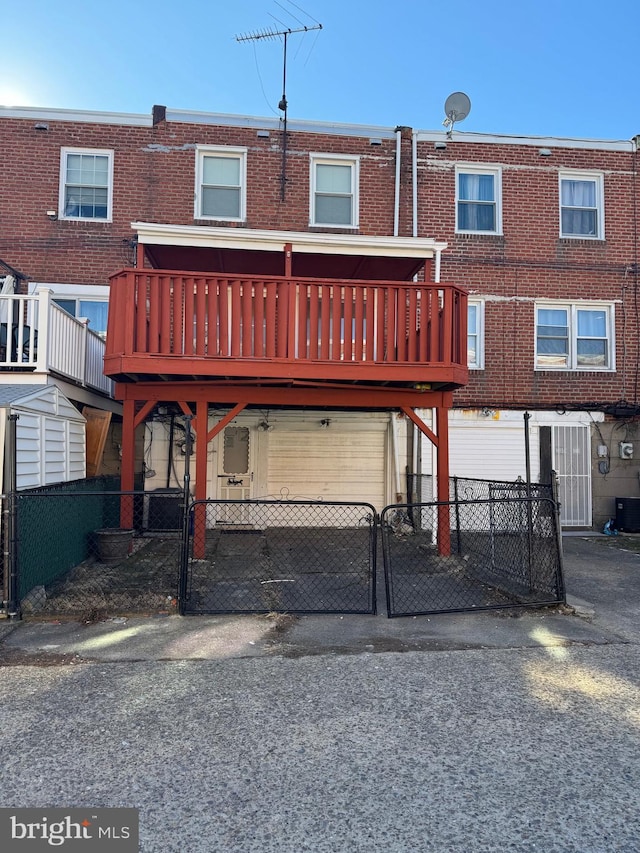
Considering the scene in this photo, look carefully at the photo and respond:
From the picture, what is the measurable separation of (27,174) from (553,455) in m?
11.9

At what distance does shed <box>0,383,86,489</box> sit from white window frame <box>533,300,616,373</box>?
9030mm

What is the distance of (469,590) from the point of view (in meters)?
6.74

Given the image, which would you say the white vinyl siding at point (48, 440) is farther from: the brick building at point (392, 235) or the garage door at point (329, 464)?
the garage door at point (329, 464)

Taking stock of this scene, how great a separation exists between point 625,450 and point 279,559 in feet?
25.6

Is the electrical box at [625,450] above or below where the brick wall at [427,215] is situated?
below

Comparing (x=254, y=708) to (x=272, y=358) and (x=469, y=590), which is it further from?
(x=272, y=358)

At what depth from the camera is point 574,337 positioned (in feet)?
40.3

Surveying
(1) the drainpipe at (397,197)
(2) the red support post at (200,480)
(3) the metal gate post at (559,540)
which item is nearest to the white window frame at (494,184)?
(1) the drainpipe at (397,197)

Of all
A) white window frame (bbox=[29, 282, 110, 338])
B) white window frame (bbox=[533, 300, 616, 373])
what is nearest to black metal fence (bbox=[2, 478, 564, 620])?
white window frame (bbox=[533, 300, 616, 373])

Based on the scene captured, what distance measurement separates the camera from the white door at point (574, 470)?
11977 mm

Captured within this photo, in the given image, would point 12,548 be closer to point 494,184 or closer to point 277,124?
point 277,124

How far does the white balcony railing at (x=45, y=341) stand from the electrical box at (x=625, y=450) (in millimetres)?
10295

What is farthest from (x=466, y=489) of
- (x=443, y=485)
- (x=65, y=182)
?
(x=65, y=182)

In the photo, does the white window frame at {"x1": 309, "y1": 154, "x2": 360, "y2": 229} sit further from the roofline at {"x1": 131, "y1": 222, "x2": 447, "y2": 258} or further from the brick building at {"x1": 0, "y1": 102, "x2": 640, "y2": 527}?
the roofline at {"x1": 131, "y1": 222, "x2": 447, "y2": 258}
